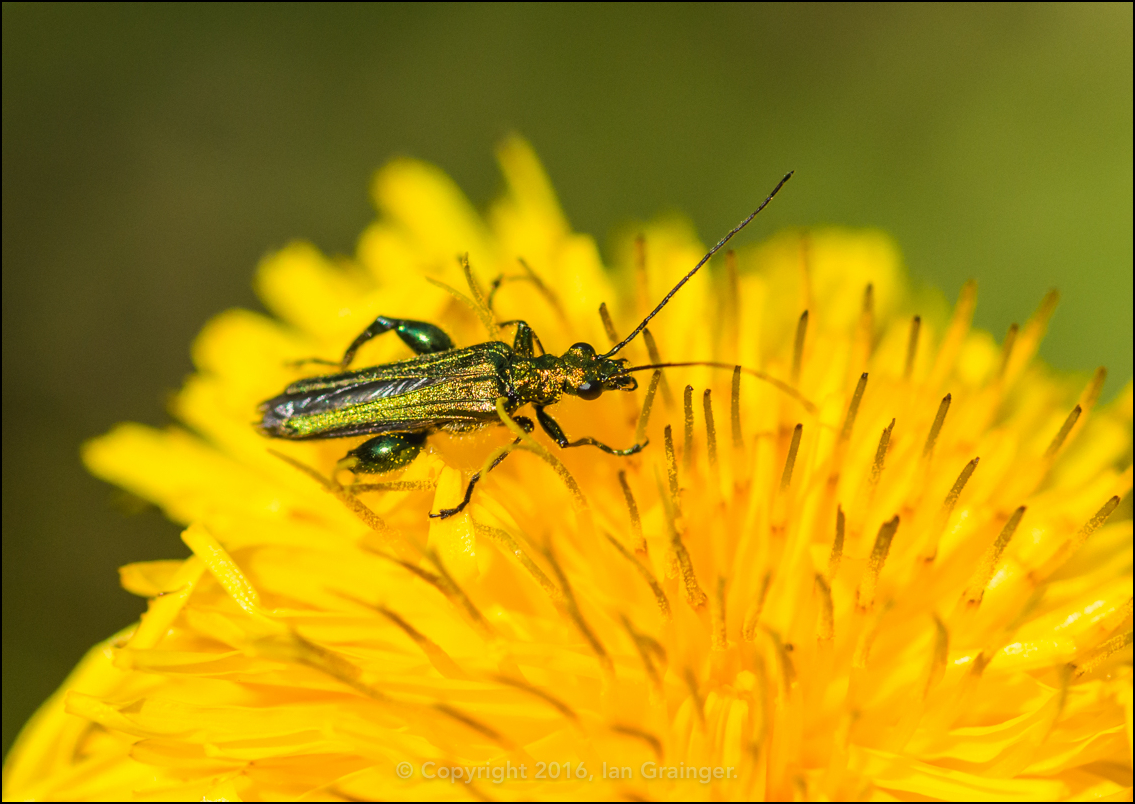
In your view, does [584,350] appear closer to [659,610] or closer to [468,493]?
[468,493]

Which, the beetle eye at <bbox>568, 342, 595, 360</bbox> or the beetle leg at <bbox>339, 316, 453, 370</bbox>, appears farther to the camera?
the beetle leg at <bbox>339, 316, 453, 370</bbox>

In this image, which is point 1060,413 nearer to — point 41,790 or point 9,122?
point 41,790

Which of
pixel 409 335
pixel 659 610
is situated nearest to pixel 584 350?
pixel 409 335

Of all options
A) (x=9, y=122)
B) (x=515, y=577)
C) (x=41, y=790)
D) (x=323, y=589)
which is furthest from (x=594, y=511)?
(x=9, y=122)

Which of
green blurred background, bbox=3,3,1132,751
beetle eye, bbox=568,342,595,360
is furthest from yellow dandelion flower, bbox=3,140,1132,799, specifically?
green blurred background, bbox=3,3,1132,751

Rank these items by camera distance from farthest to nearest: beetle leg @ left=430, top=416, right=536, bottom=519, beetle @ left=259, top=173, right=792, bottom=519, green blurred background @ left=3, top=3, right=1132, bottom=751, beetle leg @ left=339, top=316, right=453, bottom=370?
green blurred background @ left=3, top=3, right=1132, bottom=751
beetle leg @ left=339, top=316, right=453, bottom=370
beetle @ left=259, top=173, right=792, bottom=519
beetle leg @ left=430, top=416, right=536, bottom=519

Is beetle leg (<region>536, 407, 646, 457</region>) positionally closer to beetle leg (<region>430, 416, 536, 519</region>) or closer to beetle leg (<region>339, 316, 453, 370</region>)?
beetle leg (<region>430, 416, 536, 519</region>)

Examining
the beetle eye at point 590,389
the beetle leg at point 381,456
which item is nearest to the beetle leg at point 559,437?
the beetle eye at point 590,389

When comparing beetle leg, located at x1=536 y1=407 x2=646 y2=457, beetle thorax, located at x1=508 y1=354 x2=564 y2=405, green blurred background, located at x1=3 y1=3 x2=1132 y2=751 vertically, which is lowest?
beetle leg, located at x1=536 y1=407 x2=646 y2=457

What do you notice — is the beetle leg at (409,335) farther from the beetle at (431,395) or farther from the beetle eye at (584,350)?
the beetle eye at (584,350)
